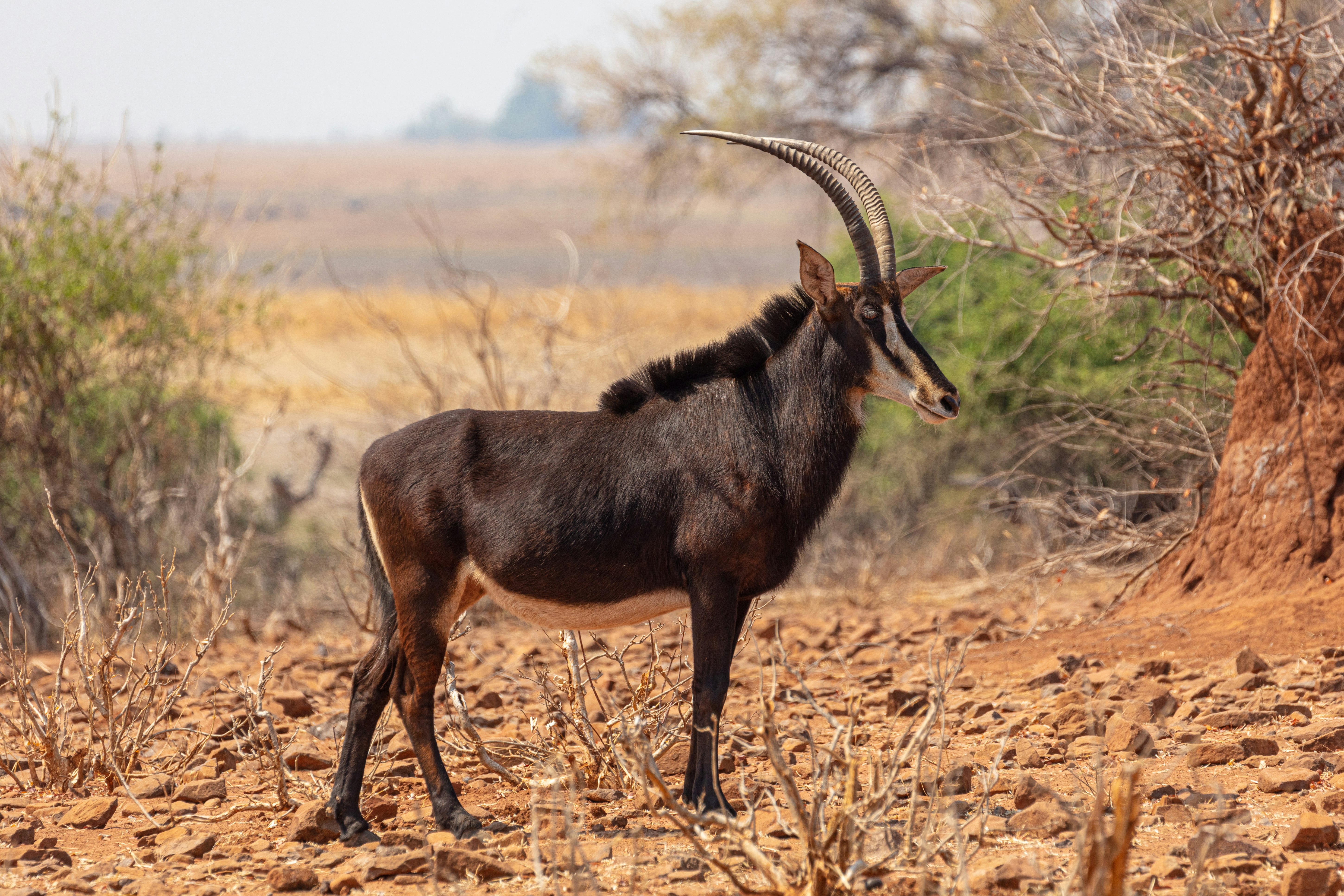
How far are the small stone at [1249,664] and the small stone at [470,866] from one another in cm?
398

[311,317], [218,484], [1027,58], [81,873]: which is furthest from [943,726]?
[311,317]

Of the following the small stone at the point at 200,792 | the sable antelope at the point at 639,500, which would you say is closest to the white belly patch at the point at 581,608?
the sable antelope at the point at 639,500

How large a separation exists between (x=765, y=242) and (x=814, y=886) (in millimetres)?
74829

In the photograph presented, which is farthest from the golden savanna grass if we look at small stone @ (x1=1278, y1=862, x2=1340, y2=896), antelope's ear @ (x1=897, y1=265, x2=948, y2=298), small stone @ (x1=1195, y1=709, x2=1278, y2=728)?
small stone @ (x1=1278, y1=862, x2=1340, y2=896)

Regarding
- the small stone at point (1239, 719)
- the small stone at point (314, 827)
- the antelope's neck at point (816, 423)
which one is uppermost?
the antelope's neck at point (816, 423)

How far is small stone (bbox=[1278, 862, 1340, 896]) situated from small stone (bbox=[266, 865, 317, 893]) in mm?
3070

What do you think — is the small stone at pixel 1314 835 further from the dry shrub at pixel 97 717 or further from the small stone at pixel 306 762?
the dry shrub at pixel 97 717

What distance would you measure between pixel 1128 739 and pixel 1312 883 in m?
1.73

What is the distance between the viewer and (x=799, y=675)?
3.72m

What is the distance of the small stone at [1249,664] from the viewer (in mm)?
6480

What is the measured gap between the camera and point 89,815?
17.0 feet

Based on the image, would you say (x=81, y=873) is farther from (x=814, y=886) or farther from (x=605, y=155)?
(x=605, y=155)

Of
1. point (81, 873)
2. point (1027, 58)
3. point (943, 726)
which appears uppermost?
point (1027, 58)

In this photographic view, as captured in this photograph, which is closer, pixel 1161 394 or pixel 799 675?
pixel 799 675
